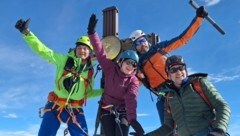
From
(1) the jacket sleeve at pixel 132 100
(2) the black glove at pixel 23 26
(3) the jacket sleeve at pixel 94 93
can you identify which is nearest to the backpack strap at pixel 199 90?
(1) the jacket sleeve at pixel 132 100

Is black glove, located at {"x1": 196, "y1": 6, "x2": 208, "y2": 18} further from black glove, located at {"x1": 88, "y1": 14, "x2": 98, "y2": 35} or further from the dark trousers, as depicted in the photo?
the dark trousers

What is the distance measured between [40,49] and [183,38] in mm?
3310

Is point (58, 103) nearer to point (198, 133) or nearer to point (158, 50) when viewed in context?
point (158, 50)

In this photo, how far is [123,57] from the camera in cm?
791

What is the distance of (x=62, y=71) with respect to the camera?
334 inches

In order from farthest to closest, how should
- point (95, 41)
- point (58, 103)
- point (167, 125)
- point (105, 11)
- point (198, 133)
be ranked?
point (105, 11), point (58, 103), point (95, 41), point (167, 125), point (198, 133)

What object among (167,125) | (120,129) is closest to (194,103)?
(167,125)

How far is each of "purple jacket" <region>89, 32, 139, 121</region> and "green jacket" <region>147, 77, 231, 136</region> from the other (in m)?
1.67

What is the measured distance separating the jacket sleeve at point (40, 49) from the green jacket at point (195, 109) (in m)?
3.42

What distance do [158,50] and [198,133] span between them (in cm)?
345

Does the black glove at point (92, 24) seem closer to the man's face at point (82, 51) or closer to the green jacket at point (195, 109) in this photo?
the man's face at point (82, 51)

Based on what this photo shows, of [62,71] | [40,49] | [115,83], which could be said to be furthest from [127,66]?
[40,49]

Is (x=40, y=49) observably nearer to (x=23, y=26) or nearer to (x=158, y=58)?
(x=23, y=26)

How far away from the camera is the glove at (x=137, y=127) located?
6.74 meters
